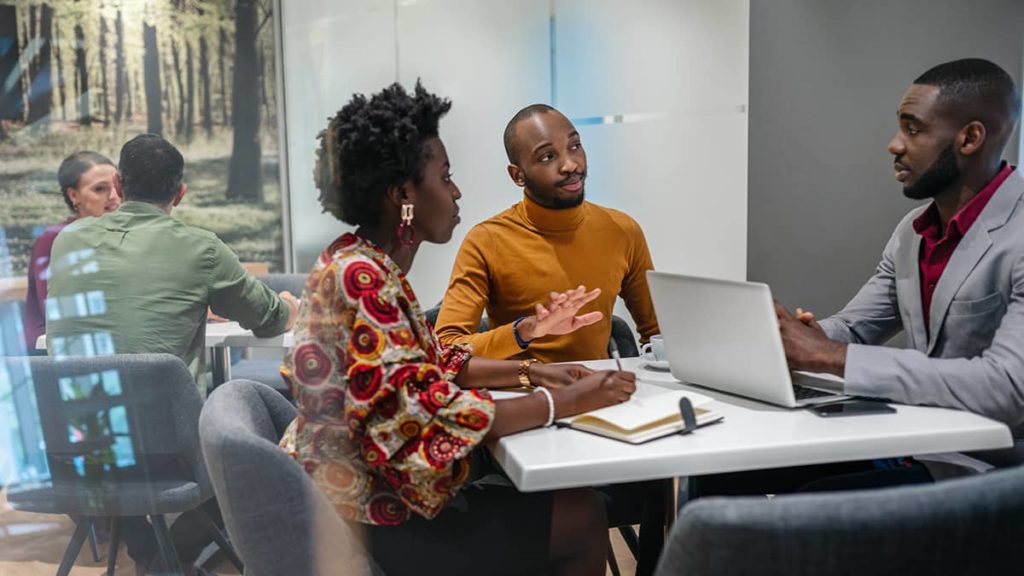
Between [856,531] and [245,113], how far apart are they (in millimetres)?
1516

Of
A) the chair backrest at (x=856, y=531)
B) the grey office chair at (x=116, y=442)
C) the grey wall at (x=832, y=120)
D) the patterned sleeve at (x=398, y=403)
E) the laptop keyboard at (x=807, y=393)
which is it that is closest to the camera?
the chair backrest at (x=856, y=531)

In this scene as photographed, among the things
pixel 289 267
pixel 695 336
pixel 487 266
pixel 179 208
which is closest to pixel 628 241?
pixel 487 266

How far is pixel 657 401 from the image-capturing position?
1481 mm

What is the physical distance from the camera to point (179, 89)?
1.80 meters

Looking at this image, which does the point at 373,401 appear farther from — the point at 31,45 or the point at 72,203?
the point at 31,45

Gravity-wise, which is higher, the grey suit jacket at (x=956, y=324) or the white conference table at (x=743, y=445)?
the grey suit jacket at (x=956, y=324)

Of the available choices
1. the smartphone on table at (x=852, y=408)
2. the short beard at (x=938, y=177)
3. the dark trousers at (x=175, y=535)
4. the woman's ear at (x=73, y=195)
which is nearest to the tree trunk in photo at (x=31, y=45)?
the woman's ear at (x=73, y=195)

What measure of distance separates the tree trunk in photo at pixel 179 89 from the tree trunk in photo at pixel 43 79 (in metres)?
0.24

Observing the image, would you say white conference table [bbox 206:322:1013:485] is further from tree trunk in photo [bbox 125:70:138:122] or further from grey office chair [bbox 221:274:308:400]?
tree trunk in photo [bbox 125:70:138:122]

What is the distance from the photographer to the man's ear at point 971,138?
6.03ft

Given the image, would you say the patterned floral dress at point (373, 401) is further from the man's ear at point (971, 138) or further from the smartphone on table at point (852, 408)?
the man's ear at point (971, 138)

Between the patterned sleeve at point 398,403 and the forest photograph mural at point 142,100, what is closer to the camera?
the patterned sleeve at point 398,403

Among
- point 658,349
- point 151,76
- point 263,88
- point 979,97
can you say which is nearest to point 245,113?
point 263,88

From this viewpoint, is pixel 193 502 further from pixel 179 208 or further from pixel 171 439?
pixel 179 208
